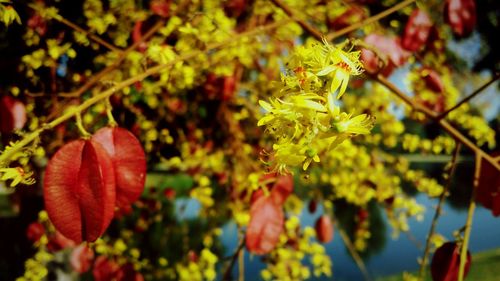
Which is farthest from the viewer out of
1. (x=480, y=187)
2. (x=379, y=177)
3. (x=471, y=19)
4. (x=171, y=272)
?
(x=379, y=177)

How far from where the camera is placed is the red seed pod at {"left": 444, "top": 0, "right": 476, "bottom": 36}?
142cm

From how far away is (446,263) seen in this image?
831 millimetres

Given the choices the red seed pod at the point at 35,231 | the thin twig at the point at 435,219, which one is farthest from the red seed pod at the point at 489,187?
the red seed pod at the point at 35,231

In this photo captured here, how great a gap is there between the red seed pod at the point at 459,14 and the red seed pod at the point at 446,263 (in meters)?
0.89

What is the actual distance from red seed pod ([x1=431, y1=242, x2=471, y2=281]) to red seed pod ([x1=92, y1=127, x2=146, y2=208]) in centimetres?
62

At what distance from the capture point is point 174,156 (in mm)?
1579

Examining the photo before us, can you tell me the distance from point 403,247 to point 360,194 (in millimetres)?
5956

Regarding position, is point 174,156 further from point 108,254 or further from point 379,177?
point 379,177

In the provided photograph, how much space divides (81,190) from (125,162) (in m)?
0.09

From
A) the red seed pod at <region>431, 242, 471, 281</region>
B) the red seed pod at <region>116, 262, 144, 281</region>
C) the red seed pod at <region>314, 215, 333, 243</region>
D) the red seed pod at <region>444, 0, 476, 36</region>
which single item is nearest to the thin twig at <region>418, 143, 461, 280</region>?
the red seed pod at <region>431, 242, 471, 281</region>

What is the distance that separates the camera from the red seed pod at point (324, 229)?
1.92m

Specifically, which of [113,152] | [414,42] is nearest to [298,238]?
[414,42]

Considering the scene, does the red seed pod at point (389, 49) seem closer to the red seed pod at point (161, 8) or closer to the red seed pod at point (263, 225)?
the red seed pod at point (263, 225)

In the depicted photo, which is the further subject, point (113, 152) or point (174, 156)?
point (174, 156)
